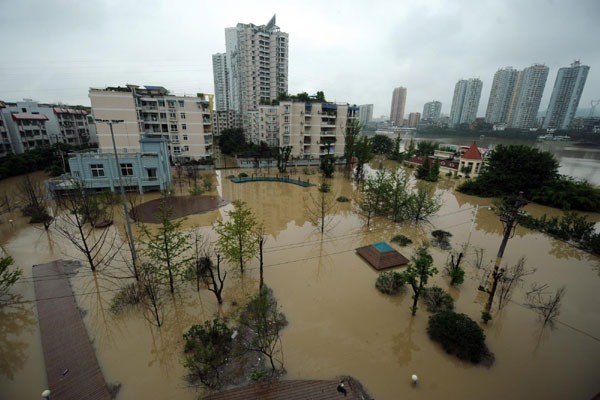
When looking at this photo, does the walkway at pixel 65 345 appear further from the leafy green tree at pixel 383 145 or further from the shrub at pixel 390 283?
the leafy green tree at pixel 383 145

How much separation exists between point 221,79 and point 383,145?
69688 mm

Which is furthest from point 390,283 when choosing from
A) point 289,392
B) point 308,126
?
point 308,126

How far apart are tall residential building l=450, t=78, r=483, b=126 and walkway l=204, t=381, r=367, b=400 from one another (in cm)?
16214

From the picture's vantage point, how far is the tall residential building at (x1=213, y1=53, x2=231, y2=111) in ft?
307

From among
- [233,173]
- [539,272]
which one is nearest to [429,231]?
[539,272]

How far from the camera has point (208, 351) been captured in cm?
726

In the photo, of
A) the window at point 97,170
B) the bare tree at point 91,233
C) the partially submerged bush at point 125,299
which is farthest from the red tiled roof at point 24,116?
the partially submerged bush at point 125,299

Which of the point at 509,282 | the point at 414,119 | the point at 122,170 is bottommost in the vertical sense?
the point at 509,282

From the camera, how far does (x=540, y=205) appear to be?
25.8 m

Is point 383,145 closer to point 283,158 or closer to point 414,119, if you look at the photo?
point 283,158

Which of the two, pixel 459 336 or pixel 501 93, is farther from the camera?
pixel 501 93

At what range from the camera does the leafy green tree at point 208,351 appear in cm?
736

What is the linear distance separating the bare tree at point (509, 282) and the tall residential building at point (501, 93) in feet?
444

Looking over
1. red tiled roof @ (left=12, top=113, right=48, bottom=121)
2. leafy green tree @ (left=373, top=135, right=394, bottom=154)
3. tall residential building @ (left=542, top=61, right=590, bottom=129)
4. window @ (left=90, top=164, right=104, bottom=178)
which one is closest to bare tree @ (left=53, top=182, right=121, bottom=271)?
window @ (left=90, top=164, right=104, bottom=178)
